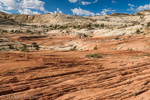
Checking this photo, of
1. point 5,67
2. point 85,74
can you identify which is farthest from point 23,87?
point 85,74

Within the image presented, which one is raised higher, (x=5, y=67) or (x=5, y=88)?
(x=5, y=67)

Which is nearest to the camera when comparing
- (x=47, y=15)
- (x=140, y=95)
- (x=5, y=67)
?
(x=140, y=95)

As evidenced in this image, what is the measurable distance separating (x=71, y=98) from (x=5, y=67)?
3.90 metres

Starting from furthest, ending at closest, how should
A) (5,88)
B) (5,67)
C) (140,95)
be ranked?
(5,67), (140,95), (5,88)

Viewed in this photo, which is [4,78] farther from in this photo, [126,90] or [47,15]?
[47,15]

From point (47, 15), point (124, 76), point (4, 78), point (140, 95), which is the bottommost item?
point (140, 95)

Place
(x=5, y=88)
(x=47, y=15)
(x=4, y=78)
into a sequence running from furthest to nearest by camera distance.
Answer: (x=47, y=15), (x=4, y=78), (x=5, y=88)

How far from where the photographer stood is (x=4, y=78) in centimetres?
524

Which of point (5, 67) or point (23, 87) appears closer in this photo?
point (23, 87)

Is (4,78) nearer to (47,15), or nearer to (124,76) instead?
(124,76)

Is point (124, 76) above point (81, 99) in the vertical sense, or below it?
above

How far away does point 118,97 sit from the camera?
530 centimetres

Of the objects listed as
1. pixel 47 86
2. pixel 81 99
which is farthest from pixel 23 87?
pixel 81 99

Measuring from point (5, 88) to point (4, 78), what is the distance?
65 cm
